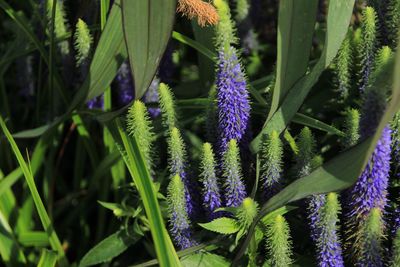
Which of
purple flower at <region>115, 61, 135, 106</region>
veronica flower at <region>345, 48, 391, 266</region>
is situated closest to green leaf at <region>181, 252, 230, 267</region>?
veronica flower at <region>345, 48, 391, 266</region>

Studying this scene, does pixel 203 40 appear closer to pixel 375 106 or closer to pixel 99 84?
pixel 99 84

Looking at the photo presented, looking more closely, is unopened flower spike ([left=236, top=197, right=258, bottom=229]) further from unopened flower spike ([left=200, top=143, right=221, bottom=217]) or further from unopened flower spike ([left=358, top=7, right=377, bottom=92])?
unopened flower spike ([left=358, top=7, right=377, bottom=92])

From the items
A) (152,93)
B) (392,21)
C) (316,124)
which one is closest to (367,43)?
(392,21)

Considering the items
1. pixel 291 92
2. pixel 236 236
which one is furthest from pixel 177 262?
pixel 291 92

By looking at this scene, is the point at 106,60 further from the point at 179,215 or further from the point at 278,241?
the point at 278,241

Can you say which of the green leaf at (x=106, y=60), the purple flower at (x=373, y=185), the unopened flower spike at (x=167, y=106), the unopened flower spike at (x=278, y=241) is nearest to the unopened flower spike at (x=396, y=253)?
the purple flower at (x=373, y=185)
